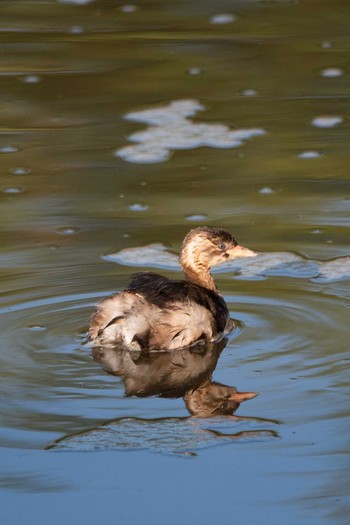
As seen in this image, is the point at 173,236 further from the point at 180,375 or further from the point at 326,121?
the point at 326,121

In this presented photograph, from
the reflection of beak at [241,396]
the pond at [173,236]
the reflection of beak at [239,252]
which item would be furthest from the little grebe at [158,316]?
the reflection of beak at [241,396]

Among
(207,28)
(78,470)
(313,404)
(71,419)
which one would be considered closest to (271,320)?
(313,404)

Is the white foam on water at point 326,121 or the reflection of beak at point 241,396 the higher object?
the reflection of beak at point 241,396

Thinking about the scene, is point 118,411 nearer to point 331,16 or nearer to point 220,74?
point 220,74

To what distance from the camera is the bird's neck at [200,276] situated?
7438 mm

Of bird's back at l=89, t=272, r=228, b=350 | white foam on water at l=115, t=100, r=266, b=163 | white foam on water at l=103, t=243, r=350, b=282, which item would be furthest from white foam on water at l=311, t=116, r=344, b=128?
bird's back at l=89, t=272, r=228, b=350

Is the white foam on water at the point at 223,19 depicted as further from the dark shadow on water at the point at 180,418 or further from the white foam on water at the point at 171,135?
the dark shadow on water at the point at 180,418

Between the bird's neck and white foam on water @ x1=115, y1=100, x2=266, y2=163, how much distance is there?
2347mm

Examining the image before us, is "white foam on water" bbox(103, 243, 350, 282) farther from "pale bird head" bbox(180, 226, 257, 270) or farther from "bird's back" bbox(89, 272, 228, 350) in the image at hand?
"bird's back" bbox(89, 272, 228, 350)

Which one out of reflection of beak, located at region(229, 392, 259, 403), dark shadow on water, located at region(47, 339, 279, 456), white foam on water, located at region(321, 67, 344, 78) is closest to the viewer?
dark shadow on water, located at region(47, 339, 279, 456)

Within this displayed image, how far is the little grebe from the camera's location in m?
6.61

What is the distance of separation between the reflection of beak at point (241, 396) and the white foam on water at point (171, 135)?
4.11 metres

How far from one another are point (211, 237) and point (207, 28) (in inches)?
210

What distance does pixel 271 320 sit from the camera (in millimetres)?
6844
